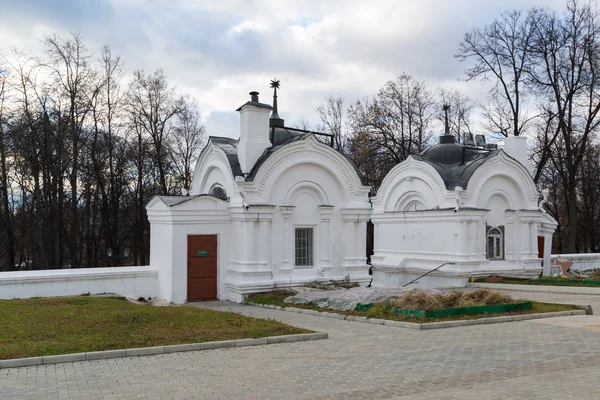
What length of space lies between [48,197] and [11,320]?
1861 cm

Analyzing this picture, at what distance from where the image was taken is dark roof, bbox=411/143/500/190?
77.9 ft

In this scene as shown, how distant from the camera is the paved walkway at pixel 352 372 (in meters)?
7.23

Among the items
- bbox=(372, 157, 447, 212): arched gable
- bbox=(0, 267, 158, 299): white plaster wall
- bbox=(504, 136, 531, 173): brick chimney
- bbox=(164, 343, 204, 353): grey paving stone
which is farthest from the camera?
bbox=(504, 136, 531, 173): brick chimney

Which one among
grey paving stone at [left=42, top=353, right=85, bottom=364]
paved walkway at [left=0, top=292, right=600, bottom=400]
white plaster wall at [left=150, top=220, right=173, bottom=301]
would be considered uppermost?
white plaster wall at [left=150, top=220, right=173, bottom=301]

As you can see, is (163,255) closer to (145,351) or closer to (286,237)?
(286,237)

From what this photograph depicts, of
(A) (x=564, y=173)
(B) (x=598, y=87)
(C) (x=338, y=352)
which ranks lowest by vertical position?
(C) (x=338, y=352)

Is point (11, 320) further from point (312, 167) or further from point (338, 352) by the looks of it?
point (312, 167)

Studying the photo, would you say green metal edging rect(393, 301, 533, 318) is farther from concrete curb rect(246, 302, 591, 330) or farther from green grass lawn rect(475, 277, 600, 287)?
green grass lawn rect(475, 277, 600, 287)

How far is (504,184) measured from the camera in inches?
968

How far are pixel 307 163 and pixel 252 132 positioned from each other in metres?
2.07

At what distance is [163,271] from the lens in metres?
17.8

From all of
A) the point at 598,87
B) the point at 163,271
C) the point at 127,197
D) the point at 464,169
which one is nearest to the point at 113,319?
the point at 163,271

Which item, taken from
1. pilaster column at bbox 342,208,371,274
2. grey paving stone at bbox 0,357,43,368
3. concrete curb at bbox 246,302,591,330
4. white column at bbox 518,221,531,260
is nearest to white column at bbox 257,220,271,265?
pilaster column at bbox 342,208,371,274

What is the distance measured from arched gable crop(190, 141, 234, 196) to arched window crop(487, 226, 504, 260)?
11610mm
